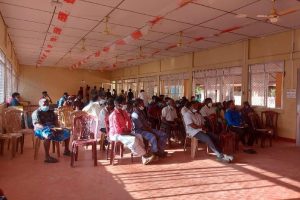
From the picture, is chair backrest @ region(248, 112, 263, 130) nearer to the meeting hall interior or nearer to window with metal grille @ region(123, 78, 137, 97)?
the meeting hall interior

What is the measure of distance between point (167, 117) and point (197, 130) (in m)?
1.30

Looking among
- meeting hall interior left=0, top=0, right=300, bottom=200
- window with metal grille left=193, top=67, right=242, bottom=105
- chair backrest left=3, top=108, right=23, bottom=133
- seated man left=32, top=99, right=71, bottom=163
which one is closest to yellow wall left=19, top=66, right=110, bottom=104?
meeting hall interior left=0, top=0, right=300, bottom=200

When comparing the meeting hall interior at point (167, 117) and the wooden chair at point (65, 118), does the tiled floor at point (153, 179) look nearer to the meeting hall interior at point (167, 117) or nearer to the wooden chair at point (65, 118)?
the meeting hall interior at point (167, 117)

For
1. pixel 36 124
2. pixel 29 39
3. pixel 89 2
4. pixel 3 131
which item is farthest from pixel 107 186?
pixel 29 39

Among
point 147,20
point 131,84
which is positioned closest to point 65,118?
point 147,20

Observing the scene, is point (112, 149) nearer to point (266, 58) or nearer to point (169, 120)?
point (169, 120)

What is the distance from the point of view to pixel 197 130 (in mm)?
5203

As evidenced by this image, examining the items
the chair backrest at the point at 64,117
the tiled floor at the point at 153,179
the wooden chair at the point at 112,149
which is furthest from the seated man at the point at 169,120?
the chair backrest at the point at 64,117

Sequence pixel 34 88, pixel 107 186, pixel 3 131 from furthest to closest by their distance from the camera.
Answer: pixel 34 88, pixel 3 131, pixel 107 186

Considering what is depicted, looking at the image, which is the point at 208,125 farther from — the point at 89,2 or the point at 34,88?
the point at 34,88

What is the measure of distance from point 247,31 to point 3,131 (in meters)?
6.28

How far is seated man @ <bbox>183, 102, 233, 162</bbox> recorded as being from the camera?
5047 millimetres

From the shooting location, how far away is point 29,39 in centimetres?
859

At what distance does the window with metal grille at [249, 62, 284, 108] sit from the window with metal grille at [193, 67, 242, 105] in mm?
496
